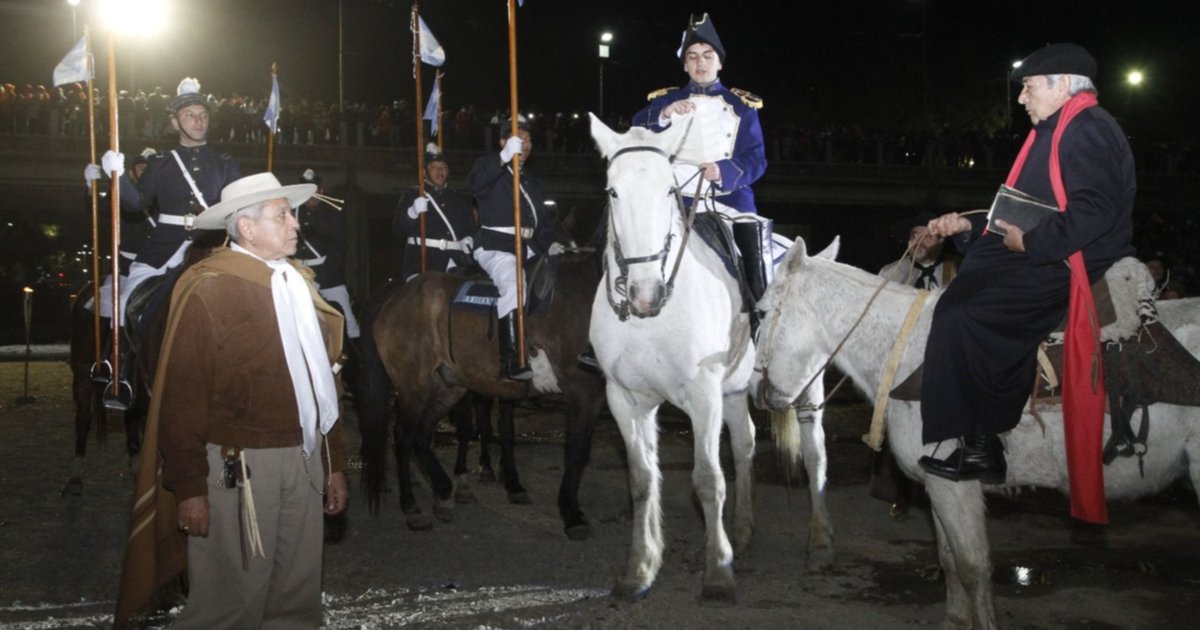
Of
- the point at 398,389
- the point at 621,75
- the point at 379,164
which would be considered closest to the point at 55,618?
the point at 398,389

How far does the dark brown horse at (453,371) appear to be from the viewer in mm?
8289

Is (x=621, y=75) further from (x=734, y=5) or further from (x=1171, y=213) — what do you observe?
(x=1171, y=213)

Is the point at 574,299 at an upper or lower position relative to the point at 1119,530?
upper

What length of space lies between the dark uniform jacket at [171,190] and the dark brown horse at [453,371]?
6.30 feet

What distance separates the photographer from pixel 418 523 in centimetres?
836

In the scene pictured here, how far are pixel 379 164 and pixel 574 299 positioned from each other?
25.9m

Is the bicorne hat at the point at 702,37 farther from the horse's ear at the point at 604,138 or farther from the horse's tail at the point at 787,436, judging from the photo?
the horse's tail at the point at 787,436

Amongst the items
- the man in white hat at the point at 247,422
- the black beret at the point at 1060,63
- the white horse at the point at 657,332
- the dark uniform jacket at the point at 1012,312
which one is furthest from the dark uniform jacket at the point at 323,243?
the black beret at the point at 1060,63

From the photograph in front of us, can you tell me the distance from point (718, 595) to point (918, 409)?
183 cm

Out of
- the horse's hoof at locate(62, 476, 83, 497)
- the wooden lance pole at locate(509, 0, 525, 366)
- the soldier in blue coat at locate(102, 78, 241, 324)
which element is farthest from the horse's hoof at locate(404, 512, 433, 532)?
the horse's hoof at locate(62, 476, 83, 497)

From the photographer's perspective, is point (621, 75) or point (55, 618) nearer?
point (55, 618)

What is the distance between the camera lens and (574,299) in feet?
27.9

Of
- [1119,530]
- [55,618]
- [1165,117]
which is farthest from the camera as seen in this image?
[1165,117]

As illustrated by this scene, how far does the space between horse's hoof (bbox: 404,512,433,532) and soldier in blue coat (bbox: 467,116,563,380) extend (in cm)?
134
